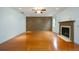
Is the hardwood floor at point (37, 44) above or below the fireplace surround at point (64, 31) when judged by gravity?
below

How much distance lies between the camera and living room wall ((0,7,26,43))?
1.88 m

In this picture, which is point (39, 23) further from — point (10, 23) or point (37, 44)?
point (10, 23)

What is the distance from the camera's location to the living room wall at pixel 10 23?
74.0 inches

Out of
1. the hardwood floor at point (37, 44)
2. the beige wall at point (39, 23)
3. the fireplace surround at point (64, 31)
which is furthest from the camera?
the fireplace surround at point (64, 31)

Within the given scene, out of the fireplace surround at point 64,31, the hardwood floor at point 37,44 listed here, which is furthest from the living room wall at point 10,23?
the fireplace surround at point 64,31

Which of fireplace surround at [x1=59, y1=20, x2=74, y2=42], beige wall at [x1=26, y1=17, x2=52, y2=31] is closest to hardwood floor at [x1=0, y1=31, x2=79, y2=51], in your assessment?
beige wall at [x1=26, y1=17, x2=52, y2=31]

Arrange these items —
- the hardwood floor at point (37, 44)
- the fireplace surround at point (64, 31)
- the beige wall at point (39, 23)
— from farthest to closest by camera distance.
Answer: the fireplace surround at point (64, 31)
the beige wall at point (39, 23)
the hardwood floor at point (37, 44)

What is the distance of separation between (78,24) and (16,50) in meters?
1.34

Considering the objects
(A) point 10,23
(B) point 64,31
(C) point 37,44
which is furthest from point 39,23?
(B) point 64,31

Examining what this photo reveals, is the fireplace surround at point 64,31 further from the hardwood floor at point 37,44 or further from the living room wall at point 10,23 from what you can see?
the living room wall at point 10,23

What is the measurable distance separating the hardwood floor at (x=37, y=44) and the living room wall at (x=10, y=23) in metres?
0.11

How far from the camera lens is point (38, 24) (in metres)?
2.28

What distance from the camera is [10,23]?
205cm
